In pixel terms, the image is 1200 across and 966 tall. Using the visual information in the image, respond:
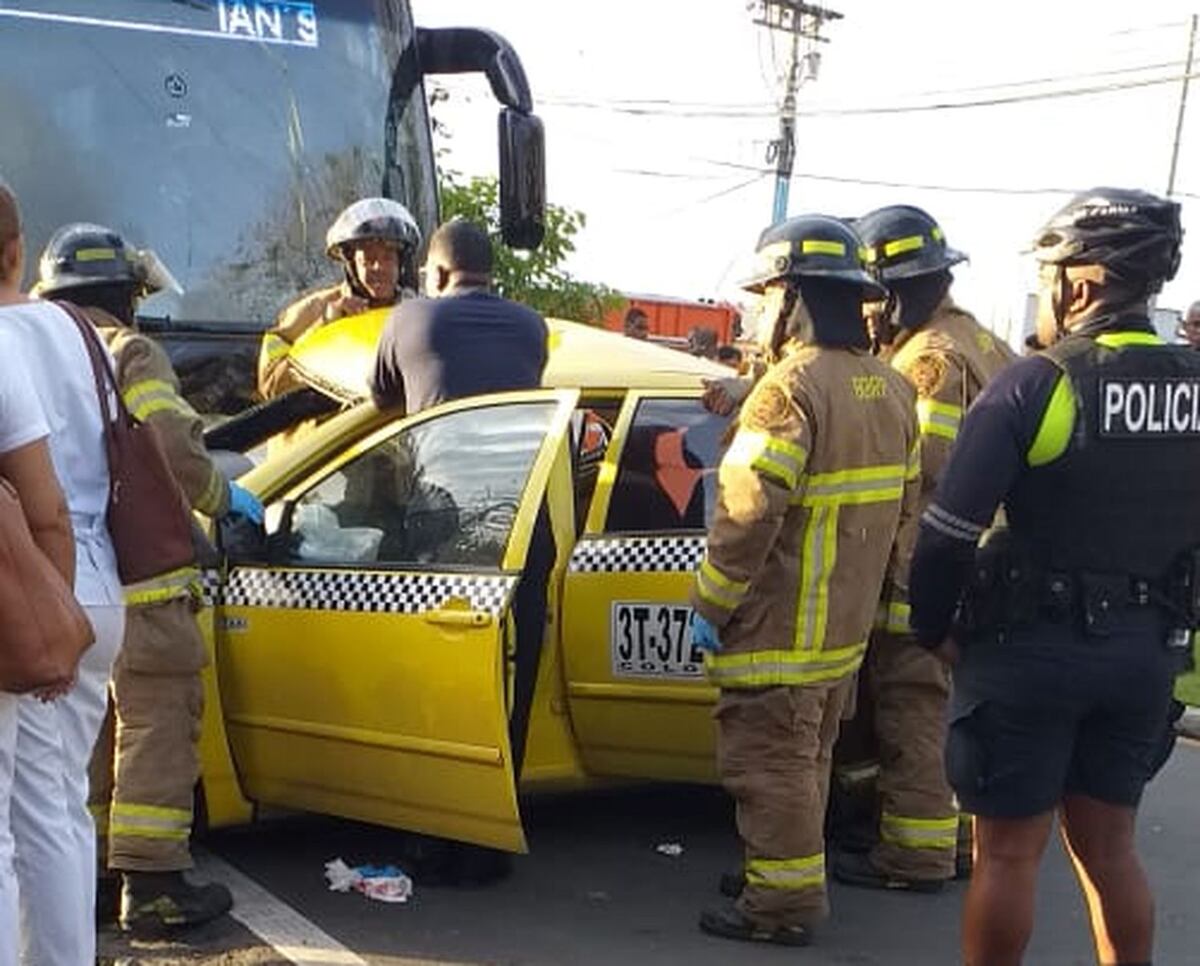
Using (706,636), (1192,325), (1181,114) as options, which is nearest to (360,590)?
(706,636)

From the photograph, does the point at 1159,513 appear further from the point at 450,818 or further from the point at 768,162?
the point at 768,162

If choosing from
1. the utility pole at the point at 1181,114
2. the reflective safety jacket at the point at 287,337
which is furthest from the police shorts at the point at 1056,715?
the utility pole at the point at 1181,114

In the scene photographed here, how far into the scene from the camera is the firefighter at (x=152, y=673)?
4043 mm

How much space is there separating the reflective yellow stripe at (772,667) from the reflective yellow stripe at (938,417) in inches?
34.1

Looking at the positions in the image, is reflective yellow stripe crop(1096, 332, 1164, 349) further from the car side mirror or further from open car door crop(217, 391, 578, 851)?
the car side mirror

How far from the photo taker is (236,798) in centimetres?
456

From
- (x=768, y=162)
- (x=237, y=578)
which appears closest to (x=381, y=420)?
(x=237, y=578)

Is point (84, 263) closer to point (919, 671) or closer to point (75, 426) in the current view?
point (75, 426)


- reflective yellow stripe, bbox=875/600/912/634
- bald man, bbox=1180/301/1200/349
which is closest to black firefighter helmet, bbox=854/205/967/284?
reflective yellow stripe, bbox=875/600/912/634

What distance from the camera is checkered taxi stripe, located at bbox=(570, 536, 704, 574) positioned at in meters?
4.50

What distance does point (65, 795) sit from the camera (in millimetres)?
3225

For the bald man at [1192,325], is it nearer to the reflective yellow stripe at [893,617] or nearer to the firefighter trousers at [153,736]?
the reflective yellow stripe at [893,617]

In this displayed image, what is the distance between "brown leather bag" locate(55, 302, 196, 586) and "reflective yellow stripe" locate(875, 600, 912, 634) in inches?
84.8

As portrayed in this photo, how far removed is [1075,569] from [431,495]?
6.25 ft
